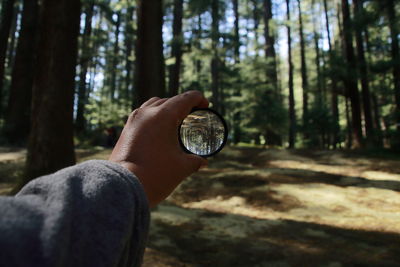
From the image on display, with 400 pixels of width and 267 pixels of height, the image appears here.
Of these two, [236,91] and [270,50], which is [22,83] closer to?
[236,91]

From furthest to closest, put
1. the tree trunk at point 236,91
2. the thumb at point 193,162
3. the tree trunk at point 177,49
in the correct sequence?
the tree trunk at point 236,91 < the tree trunk at point 177,49 < the thumb at point 193,162

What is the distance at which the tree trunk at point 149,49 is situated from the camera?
7.34 m

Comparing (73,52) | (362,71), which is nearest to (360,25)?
(362,71)

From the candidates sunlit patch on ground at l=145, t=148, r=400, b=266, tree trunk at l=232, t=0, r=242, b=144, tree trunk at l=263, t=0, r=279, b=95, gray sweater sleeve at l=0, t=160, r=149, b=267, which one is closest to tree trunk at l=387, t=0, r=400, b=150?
sunlit patch on ground at l=145, t=148, r=400, b=266

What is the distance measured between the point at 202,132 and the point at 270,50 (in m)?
21.7

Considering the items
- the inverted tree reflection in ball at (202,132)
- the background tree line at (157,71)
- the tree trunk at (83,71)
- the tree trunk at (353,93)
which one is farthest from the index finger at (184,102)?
the tree trunk at (83,71)

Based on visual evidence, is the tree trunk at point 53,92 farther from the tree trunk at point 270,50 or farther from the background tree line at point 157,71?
the tree trunk at point 270,50

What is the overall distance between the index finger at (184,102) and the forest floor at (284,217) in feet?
9.48

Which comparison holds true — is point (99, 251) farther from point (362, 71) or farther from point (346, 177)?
point (362, 71)

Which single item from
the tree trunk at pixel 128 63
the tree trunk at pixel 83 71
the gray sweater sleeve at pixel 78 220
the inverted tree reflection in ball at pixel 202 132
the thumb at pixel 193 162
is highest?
the tree trunk at pixel 128 63

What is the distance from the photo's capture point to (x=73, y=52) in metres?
7.16

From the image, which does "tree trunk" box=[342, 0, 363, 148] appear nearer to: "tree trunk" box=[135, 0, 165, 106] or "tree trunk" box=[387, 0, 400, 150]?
"tree trunk" box=[387, 0, 400, 150]

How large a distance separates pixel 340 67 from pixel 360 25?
2434 mm

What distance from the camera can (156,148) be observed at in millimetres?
1457
